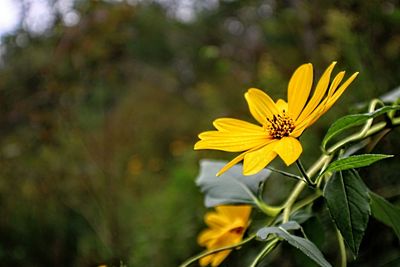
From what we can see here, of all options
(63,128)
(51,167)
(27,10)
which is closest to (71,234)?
(51,167)

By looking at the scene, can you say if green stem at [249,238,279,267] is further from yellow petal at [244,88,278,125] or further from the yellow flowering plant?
yellow petal at [244,88,278,125]

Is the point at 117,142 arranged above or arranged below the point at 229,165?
above

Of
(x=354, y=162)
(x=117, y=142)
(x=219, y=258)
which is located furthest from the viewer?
(x=117, y=142)

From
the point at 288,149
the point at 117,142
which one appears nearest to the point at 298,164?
the point at 288,149

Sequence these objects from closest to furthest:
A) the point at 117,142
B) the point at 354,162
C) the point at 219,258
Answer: the point at 354,162, the point at 219,258, the point at 117,142

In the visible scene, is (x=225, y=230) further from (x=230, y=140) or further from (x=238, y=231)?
(x=230, y=140)

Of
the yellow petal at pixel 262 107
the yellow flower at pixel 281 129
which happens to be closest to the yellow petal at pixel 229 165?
the yellow flower at pixel 281 129
